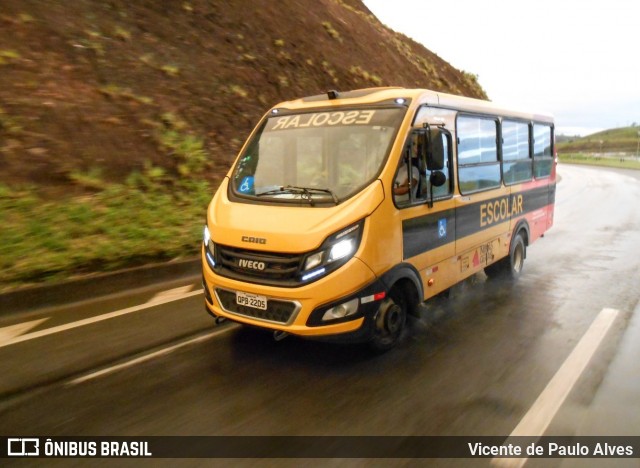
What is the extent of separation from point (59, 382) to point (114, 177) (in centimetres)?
620

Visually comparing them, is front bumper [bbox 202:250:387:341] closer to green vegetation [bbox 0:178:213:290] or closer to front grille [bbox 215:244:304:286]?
front grille [bbox 215:244:304:286]

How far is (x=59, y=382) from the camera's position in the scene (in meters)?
4.06

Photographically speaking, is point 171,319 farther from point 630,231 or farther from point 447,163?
point 630,231

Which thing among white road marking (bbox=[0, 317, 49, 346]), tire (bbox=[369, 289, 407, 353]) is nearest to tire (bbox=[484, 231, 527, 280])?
tire (bbox=[369, 289, 407, 353])

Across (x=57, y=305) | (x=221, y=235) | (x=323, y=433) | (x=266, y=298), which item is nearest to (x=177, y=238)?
(x=57, y=305)

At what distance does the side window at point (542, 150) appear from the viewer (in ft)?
27.4

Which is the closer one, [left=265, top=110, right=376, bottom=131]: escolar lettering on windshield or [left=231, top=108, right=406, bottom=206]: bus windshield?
[left=231, top=108, right=406, bottom=206]: bus windshield

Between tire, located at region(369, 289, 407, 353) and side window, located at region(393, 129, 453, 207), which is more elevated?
side window, located at region(393, 129, 453, 207)

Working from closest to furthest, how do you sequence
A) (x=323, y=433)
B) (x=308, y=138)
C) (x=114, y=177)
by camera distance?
1. (x=323, y=433)
2. (x=308, y=138)
3. (x=114, y=177)

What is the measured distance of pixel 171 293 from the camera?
6.61 metres

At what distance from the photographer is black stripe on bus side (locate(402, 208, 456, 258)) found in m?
4.73

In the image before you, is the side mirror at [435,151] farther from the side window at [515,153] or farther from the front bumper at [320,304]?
the side window at [515,153]

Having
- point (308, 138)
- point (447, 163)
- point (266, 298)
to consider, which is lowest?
point (266, 298)

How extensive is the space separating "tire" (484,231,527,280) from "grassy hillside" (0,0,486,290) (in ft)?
15.7
